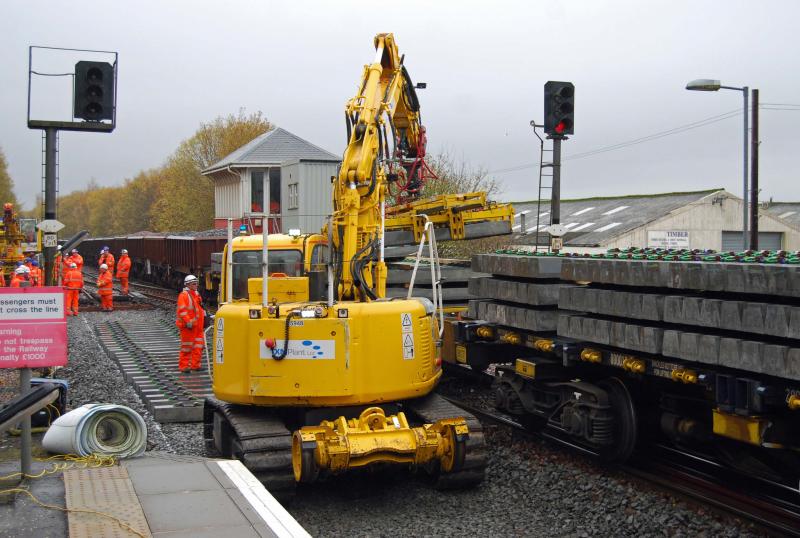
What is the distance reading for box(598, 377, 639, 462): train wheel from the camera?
29.3 feet

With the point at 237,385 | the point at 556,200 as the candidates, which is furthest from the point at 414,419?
the point at 556,200

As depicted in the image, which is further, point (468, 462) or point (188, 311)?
point (188, 311)

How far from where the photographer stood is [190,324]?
14.9 metres

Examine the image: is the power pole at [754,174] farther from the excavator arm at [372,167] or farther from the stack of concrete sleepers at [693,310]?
the stack of concrete sleepers at [693,310]

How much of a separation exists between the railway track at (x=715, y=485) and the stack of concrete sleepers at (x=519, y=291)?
1.52 meters

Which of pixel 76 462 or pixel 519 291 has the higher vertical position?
pixel 519 291

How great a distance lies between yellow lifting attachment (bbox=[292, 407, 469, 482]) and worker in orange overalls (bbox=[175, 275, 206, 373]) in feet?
21.2

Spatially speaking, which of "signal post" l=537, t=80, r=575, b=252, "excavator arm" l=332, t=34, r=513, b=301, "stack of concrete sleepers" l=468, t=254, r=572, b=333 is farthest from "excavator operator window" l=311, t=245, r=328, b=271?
"signal post" l=537, t=80, r=575, b=252

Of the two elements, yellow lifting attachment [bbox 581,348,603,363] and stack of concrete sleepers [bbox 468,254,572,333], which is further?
stack of concrete sleepers [bbox 468,254,572,333]

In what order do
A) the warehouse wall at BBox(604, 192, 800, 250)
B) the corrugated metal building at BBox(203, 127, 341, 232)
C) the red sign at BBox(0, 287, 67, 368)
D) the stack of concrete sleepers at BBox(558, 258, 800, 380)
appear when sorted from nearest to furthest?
1. the stack of concrete sleepers at BBox(558, 258, 800, 380)
2. the red sign at BBox(0, 287, 67, 368)
3. the corrugated metal building at BBox(203, 127, 341, 232)
4. the warehouse wall at BBox(604, 192, 800, 250)

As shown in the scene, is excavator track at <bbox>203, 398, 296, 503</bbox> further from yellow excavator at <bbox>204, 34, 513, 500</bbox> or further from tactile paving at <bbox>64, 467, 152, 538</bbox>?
tactile paving at <bbox>64, 467, 152, 538</bbox>

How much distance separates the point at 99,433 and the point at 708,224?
37052 millimetres

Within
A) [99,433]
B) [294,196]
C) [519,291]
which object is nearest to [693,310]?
[519,291]

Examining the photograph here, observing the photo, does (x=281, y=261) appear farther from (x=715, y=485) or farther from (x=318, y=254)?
(x=715, y=485)
